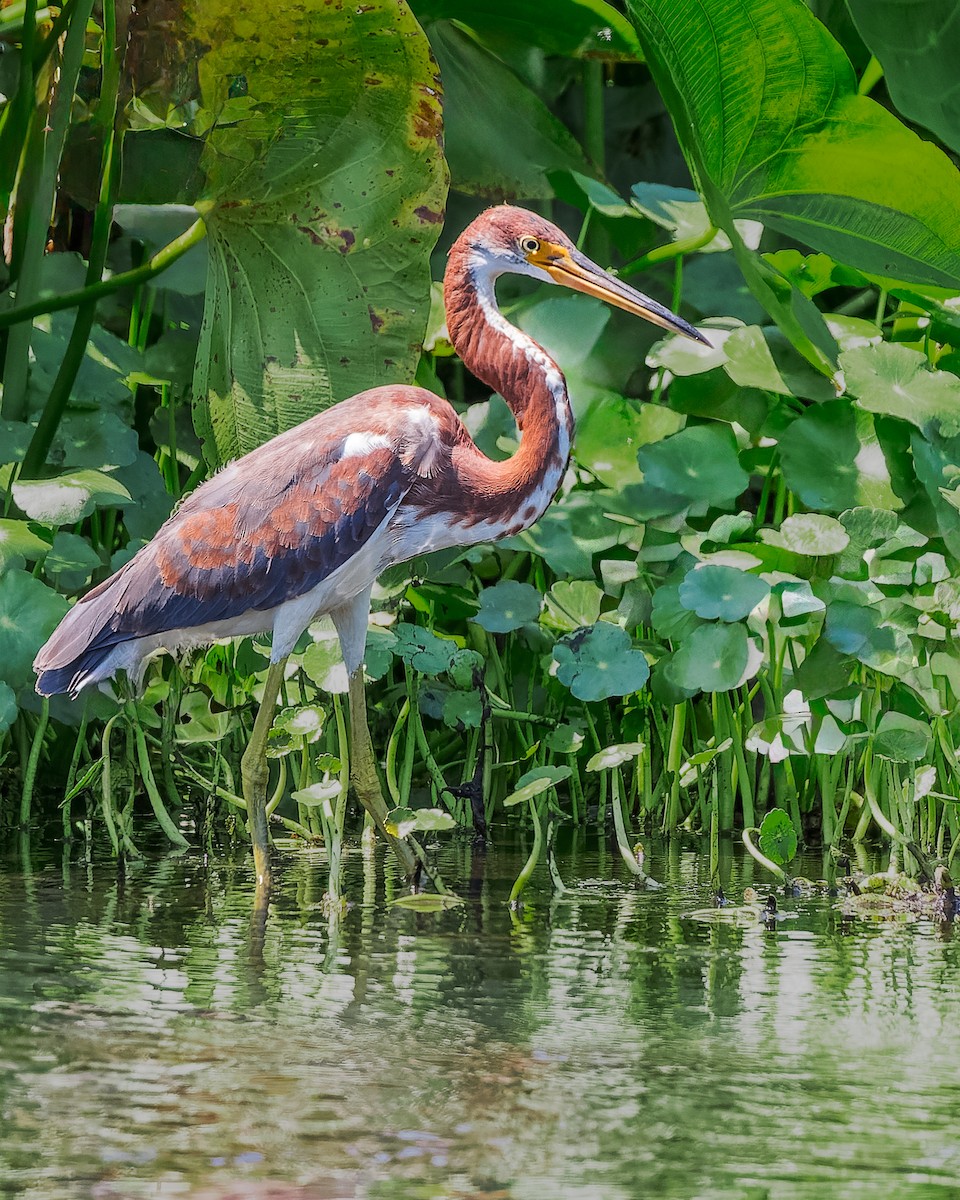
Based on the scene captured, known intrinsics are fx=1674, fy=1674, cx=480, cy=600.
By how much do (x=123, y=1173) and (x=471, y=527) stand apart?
7.15 feet

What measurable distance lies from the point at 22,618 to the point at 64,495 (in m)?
0.29

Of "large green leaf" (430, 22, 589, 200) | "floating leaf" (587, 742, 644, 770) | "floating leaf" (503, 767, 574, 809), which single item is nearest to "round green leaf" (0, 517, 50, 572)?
"floating leaf" (503, 767, 574, 809)

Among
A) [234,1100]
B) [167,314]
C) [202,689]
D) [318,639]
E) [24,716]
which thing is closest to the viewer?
[234,1100]

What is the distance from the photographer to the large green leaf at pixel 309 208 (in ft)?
13.2

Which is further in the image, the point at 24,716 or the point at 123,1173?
the point at 24,716

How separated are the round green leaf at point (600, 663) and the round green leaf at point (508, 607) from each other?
0.76 ft

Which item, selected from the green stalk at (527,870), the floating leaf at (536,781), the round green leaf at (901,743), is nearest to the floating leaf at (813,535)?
the round green leaf at (901,743)

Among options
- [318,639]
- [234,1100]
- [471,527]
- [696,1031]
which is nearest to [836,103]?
[471,527]

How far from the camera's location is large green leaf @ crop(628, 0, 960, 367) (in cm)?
365

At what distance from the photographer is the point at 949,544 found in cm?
386

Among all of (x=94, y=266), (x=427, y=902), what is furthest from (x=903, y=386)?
(x=94, y=266)

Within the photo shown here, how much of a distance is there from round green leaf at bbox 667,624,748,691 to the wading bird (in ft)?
1.58

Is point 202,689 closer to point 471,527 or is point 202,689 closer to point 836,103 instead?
point 471,527

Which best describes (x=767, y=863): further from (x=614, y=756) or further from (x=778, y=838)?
(x=614, y=756)
